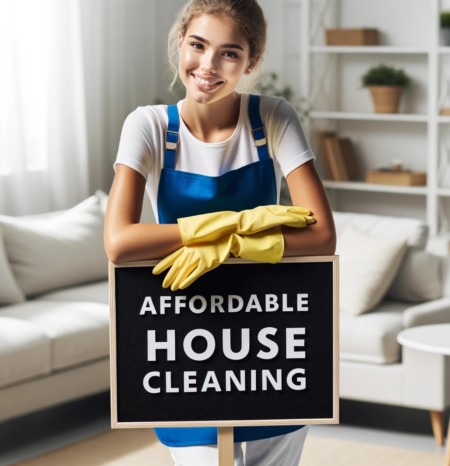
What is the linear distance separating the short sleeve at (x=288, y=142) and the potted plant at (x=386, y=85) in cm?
383

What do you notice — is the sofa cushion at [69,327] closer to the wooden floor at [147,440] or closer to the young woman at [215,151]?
the wooden floor at [147,440]

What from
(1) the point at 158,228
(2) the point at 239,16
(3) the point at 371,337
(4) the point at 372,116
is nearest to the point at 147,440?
(3) the point at 371,337

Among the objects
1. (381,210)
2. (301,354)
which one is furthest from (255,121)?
(381,210)

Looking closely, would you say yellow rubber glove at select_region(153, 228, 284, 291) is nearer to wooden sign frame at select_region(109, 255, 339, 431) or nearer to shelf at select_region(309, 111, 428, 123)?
wooden sign frame at select_region(109, 255, 339, 431)

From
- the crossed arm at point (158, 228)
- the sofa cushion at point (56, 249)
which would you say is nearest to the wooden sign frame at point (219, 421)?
the crossed arm at point (158, 228)

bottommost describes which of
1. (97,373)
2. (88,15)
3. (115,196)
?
(97,373)

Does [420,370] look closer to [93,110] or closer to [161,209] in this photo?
[161,209]

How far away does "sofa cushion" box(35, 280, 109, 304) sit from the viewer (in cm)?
379

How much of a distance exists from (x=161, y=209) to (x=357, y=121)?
4266 mm

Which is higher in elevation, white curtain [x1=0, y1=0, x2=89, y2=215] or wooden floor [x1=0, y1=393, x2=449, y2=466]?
white curtain [x1=0, y1=0, x2=89, y2=215]

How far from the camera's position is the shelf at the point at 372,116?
490 centimetres

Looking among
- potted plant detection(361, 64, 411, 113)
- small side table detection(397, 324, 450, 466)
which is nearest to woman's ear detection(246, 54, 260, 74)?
small side table detection(397, 324, 450, 466)

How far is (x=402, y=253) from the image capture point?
3.55m

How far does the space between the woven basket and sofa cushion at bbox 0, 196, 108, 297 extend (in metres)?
1.96
